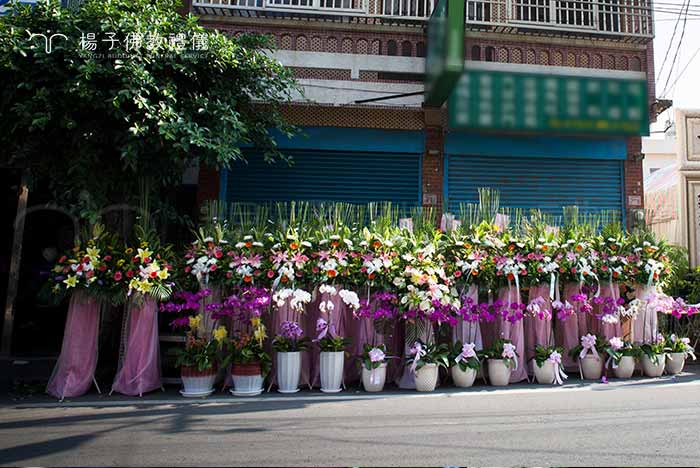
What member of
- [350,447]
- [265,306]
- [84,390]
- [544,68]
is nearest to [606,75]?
[544,68]

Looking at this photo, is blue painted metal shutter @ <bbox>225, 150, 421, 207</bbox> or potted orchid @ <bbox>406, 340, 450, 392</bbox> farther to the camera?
blue painted metal shutter @ <bbox>225, 150, 421, 207</bbox>

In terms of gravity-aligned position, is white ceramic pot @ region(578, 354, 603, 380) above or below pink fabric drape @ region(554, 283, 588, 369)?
below

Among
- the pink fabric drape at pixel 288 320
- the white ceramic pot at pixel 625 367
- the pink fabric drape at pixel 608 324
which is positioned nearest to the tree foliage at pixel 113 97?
the pink fabric drape at pixel 288 320

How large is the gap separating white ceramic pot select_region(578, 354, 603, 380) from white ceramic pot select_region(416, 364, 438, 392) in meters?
2.55

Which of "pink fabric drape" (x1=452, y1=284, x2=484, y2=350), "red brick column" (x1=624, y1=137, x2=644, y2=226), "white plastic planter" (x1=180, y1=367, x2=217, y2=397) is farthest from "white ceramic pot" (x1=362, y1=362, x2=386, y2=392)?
"red brick column" (x1=624, y1=137, x2=644, y2=226)

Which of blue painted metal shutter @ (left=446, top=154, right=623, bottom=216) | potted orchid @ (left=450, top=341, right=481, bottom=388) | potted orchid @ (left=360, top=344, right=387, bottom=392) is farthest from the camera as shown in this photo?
blue painted metal shutter @ (left=446, top=154, right=623, bottom=216)

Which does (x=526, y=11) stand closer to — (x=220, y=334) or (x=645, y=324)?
(x=645, y=324)

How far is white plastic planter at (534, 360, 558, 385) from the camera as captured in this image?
26.1 feet

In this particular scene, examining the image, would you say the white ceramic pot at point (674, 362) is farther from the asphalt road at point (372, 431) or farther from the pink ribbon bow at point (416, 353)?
the pink ribbon bow at point (416, 353)

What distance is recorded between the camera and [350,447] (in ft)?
16.2

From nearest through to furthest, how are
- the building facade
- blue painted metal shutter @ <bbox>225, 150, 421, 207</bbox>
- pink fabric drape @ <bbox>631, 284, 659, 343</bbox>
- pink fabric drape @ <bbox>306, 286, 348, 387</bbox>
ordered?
pink fabric drape @ <bbox>306, 286, 348, 387</bbox> → pink fabric drape @ <bbox>631, 284, 659, 343</bbox> → blue painted metal shutter @ <bbox>225, 150, 421, 207</bbox> → the building facade

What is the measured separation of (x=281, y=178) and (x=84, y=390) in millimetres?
5548

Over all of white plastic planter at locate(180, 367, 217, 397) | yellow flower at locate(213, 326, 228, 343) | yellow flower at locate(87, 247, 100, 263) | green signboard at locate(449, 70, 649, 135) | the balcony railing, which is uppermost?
the balcony railing

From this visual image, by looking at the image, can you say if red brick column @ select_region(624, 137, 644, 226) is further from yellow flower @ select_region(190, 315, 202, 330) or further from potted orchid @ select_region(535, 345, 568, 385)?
yellow flower @ select_region(190, 315, 202, 330)
